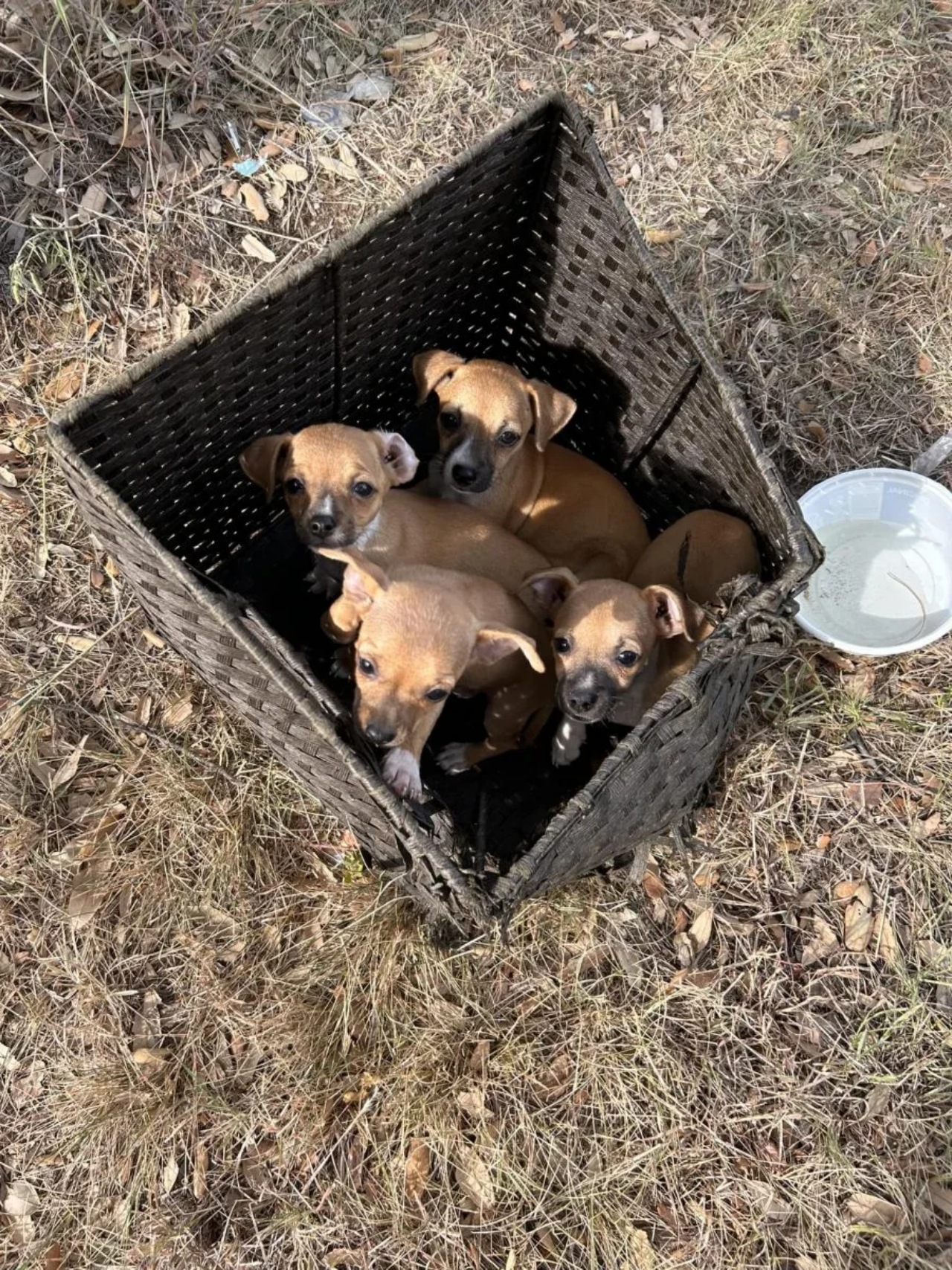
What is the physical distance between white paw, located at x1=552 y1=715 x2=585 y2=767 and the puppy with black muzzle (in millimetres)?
608

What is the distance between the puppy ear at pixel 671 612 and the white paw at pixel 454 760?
0.99m

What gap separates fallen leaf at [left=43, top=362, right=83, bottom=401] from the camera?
511cm

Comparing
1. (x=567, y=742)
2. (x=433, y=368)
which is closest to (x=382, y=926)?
(x=567, y=742)

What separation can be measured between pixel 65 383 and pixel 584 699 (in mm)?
3139

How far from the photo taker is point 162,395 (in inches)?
135

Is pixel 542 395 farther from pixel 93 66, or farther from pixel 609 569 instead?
pixel 93 66

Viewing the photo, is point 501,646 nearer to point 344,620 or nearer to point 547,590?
point 547,590

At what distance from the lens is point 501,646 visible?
375 centimetres

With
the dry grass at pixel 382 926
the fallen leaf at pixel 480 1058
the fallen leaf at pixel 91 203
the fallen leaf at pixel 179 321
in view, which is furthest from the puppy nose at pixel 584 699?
the fallen leaf at pixel 91 203

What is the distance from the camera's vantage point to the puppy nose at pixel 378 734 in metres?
3.46

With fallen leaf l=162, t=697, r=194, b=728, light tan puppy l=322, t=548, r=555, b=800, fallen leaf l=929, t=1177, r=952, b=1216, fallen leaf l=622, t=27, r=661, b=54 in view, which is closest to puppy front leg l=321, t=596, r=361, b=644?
light tan puppy l=322, t=548, r=555, b=800

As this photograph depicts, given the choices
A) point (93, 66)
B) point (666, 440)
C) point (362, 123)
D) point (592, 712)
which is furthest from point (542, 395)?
point (93, 66)

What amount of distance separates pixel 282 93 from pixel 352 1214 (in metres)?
5.52

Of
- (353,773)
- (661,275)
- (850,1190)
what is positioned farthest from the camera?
(850,1190)
